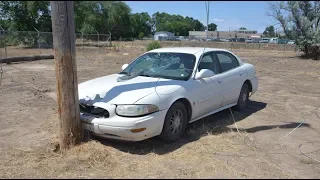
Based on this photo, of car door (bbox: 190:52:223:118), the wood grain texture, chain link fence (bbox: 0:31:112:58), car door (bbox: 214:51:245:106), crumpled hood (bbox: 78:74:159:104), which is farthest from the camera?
chain link fence (bbox: 0:31:112:58)

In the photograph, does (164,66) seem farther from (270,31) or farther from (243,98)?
(270,31)

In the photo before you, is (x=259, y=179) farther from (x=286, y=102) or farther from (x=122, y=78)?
(x=286, y=102)

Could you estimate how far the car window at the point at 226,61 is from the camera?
6.79 metres

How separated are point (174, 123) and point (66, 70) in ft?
5.88

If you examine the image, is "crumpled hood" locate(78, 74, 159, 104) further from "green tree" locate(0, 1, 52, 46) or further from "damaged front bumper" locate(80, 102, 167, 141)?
"green tree" locate(0, 1, 52, 46)

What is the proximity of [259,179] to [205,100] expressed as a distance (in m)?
2.22

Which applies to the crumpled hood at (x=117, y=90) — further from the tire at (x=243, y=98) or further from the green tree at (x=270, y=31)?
the green tree at (x=270, y=31)

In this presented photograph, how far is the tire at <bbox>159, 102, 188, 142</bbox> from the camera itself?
507 centimetres

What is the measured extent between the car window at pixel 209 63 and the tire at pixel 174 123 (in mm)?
1094

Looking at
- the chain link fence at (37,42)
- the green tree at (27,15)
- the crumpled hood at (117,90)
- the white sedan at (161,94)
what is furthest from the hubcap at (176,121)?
the green tree at (27,15)

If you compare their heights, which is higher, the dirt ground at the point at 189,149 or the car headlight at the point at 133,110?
the car headlight at the point at 133,110

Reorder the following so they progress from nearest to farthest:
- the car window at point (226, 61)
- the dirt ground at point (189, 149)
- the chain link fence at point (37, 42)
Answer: the dirt ground at point (189, 149), the car window at point (226, 61), the chain link fence at point (37, 42)

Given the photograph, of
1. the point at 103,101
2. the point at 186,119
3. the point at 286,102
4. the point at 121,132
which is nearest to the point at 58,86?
the point at 103,101

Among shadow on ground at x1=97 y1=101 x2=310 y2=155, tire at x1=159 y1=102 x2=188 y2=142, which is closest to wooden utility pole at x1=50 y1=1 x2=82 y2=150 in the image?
shadow on ground at x1=97 y1=101 x2=310 y2=155
